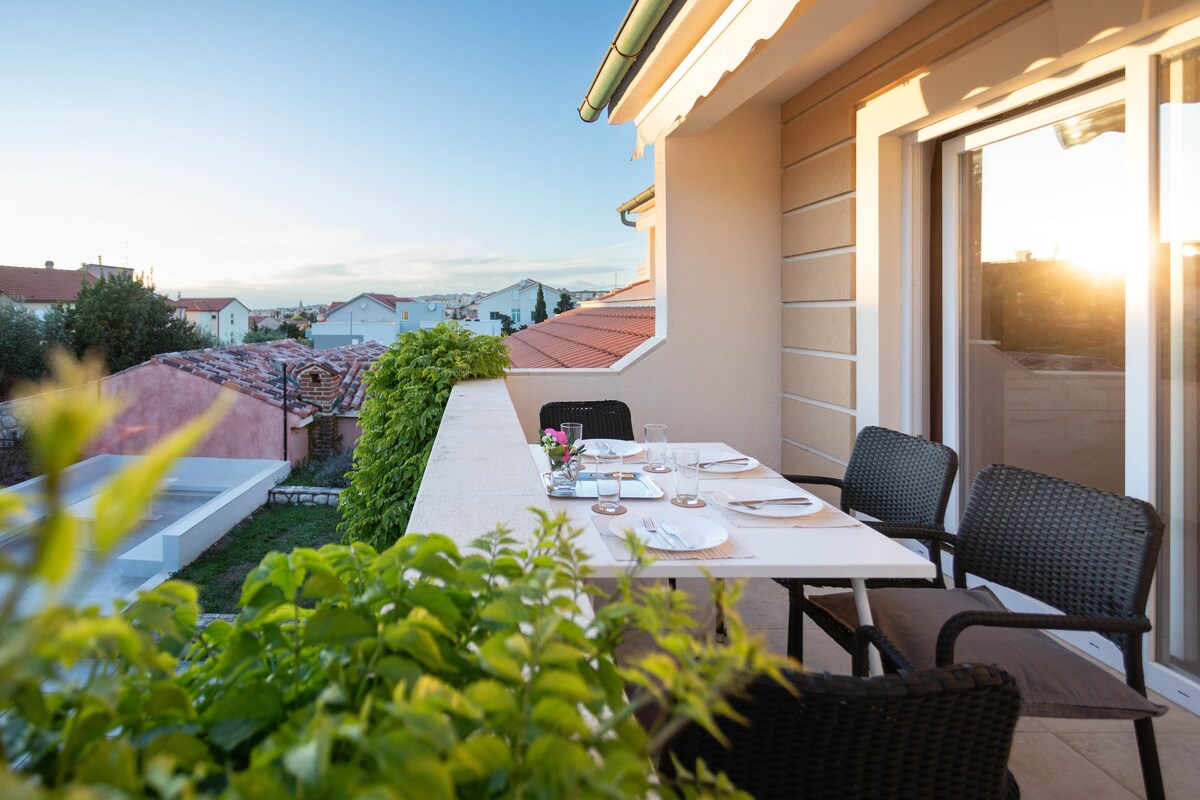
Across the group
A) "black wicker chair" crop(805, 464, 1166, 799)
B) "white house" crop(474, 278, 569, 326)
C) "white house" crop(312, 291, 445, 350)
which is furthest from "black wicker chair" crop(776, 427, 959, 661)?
"white house" crop(474, 278, 569, 326)

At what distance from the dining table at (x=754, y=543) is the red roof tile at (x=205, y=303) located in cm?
3935

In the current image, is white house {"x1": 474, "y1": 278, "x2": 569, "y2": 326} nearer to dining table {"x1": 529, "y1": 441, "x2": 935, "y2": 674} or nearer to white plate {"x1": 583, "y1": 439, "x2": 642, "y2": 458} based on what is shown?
white plate {"x1": 583, "y1": 439, "x2": 642, "y2": 458}

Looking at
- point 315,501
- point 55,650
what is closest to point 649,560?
point 55,650

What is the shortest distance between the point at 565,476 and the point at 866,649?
116cm

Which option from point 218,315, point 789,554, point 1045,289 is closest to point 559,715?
point 789,554

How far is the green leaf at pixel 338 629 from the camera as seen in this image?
0.67 meters

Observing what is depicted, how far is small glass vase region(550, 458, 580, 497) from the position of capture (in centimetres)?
269

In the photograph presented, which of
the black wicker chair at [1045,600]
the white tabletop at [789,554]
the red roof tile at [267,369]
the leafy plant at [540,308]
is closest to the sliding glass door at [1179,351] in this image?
the black wicker chair at [1045,600]

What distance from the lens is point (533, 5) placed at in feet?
50.4

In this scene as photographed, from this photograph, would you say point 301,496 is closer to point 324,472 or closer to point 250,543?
point 324,472

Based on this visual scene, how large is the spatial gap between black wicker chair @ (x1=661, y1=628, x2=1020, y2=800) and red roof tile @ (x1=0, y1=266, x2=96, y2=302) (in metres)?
35.6

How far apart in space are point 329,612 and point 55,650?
0.76 feet

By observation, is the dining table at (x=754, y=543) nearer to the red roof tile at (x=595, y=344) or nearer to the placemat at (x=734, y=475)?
the placemat at (x=734, y=475)

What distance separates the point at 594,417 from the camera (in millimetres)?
4188
